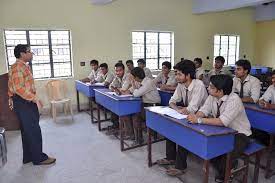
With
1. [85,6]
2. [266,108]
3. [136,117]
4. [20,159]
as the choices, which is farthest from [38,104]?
[85,6]

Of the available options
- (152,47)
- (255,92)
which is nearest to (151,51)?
(152,47)

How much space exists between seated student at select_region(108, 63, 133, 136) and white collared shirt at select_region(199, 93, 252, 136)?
1717mm

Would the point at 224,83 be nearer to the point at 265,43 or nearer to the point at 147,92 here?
the point at 147,92

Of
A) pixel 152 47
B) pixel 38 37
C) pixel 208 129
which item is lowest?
pixel 208 129

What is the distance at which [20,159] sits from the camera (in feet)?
10.8

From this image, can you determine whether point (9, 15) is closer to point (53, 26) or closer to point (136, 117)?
point (53, 26)

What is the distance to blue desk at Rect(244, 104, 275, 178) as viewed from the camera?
2.67 metres

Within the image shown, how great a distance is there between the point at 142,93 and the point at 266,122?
1.60 meters

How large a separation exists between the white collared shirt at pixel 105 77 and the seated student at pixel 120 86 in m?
0.39

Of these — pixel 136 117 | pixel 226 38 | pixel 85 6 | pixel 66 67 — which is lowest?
pixel 136 117

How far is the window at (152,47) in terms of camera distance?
21.9ft

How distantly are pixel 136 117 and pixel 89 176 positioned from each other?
3.84 ft

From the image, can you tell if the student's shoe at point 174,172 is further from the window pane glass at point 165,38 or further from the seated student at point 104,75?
the window pane glass at point 165,38

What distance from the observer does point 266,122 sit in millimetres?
2723
